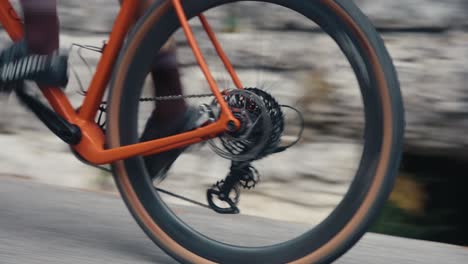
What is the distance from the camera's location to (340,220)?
8.52 feet

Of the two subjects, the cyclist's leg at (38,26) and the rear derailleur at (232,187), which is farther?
the cyclist's leg at (38,26)

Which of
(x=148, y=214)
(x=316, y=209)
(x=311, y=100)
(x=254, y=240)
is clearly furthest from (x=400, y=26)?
(x=148, y=214)

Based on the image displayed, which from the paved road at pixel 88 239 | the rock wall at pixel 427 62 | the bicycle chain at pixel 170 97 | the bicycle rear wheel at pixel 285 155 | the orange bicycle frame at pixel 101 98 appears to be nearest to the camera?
the bicycle rear wheel at pixel 285 155

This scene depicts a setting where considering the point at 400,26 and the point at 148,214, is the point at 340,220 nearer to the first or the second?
the point at 148,214

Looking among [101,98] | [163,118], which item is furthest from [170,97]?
[101,98]

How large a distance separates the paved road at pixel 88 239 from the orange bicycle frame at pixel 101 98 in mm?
340

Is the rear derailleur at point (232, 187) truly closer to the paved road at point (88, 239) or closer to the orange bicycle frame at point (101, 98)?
the orange bicycle frame at point (101, 98)

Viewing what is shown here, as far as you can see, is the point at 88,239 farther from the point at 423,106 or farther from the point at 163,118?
the point at 423,106

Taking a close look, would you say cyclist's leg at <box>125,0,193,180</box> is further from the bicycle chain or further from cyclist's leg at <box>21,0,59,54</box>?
cyclist's leg at <box>21,0,59,54</box>

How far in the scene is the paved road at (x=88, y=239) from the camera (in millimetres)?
3021

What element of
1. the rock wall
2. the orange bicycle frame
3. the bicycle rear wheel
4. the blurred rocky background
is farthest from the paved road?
the rock wall

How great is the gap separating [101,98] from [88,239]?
544 mm

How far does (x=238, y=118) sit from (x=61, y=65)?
626 millimetres

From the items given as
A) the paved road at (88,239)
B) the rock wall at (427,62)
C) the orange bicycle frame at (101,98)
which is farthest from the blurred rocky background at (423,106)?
the orange bicycle frame at (101,98)
